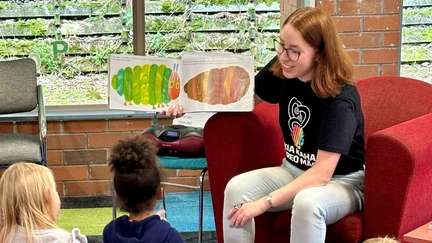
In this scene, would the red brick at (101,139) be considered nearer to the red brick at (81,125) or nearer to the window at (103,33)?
the red brick at (81,125)

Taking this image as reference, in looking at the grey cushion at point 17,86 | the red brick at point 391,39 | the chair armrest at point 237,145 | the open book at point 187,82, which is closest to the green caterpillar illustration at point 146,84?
the open book at point 187,82

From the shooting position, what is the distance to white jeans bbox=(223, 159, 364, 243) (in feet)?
8.54

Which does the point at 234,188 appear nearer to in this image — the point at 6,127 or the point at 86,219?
the point at 86,219

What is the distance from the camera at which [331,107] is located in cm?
270

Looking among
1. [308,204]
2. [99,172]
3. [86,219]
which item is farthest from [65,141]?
[308,204]

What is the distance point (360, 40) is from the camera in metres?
4.01

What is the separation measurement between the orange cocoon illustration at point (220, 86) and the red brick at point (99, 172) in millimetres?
1465

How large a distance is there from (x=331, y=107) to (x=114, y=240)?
98 cm

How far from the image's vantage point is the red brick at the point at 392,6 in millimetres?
3992

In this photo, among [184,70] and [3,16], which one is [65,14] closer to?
[3,16]

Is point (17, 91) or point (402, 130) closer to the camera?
point (402, 130)

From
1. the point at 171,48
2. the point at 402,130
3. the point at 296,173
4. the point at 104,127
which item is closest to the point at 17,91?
the point at 104,127

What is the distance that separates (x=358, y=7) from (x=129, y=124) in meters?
1.44

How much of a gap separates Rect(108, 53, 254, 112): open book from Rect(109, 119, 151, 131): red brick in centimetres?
122
